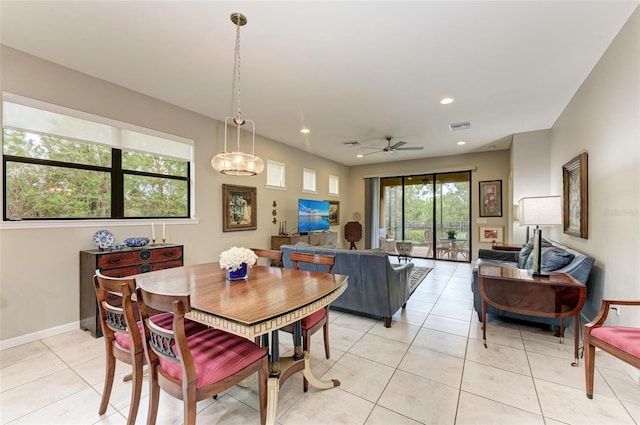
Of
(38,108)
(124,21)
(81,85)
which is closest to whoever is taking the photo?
(124,21)

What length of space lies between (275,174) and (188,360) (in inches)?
195

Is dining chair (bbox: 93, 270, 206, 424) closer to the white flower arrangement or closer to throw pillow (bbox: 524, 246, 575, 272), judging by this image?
the white flower arrangement

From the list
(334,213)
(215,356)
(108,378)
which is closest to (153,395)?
(215,356)

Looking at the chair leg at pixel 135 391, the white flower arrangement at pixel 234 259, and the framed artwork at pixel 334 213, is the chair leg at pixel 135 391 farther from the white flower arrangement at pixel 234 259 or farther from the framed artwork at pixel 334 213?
the framed artwork at pixel 334 213

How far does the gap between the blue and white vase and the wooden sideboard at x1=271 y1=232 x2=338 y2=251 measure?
10.9 ft

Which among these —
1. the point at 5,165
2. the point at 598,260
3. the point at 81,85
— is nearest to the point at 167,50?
the point at 81,85

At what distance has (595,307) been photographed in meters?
2.77

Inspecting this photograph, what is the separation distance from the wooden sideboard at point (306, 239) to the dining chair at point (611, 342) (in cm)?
435

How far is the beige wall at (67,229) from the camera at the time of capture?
2.59 meters

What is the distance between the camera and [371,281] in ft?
10.0

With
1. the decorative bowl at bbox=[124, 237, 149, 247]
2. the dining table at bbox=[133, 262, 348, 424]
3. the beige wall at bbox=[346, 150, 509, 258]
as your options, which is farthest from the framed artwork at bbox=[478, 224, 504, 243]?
the decorative bowl at bbox=[124, 237, 149, 247]

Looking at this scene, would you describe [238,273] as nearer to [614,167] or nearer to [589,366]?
[589,366]

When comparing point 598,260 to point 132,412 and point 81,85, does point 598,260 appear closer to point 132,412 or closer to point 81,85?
point 132,412

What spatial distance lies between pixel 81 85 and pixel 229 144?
2.10 metres
